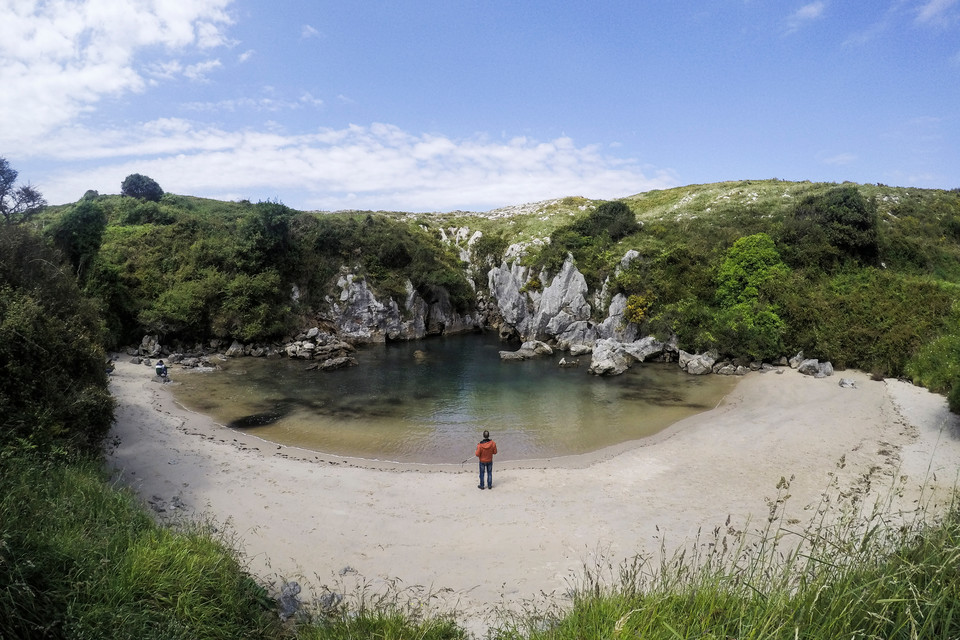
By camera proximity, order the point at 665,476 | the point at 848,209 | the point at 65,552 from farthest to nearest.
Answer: the point at 848,209 → the point at 665,476 → the point at 65,552

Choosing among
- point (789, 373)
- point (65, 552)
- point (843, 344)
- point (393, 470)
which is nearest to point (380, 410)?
point (393, 470)

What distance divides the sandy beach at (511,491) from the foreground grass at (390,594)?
6.55 feet

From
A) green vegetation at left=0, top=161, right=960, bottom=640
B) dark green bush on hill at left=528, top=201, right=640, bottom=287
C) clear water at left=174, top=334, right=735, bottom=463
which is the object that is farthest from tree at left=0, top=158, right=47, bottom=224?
dark green bush on hill at left=528, top=201, right=640, bottom=287

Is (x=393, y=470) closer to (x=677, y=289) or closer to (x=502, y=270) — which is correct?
(x=677, y=289)

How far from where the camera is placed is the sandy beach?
10070 millimetres

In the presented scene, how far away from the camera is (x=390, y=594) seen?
29.2ft

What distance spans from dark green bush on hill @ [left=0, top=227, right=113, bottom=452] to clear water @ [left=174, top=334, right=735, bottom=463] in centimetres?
768

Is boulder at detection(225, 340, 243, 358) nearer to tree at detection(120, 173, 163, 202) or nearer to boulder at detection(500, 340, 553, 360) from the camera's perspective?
boulder at detection(500, 340, 553, 360)

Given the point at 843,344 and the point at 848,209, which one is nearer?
the point at 843,344

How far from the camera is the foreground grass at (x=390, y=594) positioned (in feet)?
12.1

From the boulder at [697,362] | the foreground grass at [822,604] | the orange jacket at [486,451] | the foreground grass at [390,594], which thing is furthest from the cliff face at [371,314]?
the foreground grass at [822,604]

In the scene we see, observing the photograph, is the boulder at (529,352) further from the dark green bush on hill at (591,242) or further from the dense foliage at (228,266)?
the dense foliage at (228,266)

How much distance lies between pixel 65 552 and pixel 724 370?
33052 mm

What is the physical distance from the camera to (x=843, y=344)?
29.2m
